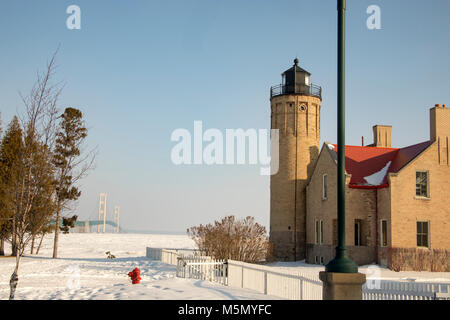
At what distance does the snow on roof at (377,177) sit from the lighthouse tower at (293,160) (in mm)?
6853

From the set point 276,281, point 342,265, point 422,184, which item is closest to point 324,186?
point 422,184

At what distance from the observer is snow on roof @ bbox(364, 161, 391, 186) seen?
98.9ft

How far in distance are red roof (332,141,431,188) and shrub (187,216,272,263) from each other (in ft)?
23.4

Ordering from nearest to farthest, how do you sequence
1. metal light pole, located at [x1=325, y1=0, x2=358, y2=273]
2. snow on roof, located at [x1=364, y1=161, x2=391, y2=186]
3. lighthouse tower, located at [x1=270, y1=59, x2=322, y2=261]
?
metal light pole, located at [x1=325, y1=0, x2=358, y2=273], snow on roof, located at [x1=364, y1=161, x2=391, y2=186], lighthouse tower, located at [x1=270, y1=59, x2=322, y2=261]

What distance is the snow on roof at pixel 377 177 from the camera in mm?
30141

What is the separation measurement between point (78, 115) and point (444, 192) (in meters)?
31.0

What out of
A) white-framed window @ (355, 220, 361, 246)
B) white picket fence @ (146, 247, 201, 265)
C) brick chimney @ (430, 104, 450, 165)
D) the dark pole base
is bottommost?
white picket fence @ (146, 247, 201, 265)

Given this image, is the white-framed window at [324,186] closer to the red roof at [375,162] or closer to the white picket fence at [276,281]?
the red roof at [375,162]

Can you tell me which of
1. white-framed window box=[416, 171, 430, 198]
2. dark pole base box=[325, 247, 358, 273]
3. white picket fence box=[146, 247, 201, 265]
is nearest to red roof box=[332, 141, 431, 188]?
white-framed window box=[416, 171, 430, 198]

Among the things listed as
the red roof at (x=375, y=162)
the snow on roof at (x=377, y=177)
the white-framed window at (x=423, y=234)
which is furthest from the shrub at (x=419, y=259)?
the snow on roof at (x=377, y=177)

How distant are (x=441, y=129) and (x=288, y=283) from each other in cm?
1873

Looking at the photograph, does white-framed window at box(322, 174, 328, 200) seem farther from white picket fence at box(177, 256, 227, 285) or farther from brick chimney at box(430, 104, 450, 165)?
white picket fence at box(177, 256, 227, 285)

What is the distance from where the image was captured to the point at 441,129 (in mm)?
28781

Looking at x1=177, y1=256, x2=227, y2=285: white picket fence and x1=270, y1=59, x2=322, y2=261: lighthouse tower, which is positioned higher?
x1=270, y1=59, x2=322, y2=261: lighthouse tower
